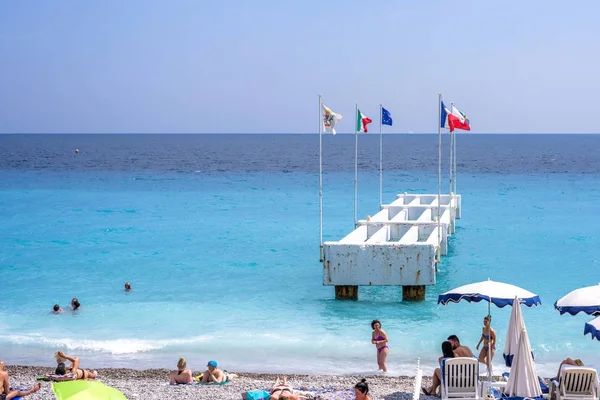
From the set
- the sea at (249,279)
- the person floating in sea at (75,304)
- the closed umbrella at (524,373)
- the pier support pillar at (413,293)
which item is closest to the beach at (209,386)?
the sea at (249,279)

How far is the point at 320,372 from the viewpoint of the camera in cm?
1708

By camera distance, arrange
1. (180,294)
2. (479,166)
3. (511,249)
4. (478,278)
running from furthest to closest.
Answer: (479,166) → (511,249) → (478,278) → (180,294)

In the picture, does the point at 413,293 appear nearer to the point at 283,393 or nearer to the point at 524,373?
the point at 524,373

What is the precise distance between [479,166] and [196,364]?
9105cm

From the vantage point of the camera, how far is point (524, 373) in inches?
472

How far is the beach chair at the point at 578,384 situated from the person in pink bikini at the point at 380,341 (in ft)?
14.1

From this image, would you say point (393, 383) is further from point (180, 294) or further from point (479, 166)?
point (479, 166)

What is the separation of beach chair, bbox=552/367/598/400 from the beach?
2.64 m

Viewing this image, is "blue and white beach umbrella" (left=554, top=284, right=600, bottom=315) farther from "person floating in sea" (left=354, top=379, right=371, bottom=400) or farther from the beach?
"person floating in sea" (left=354, top=379, right=371, bottom=400)

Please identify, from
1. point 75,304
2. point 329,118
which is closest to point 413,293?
point 329,118

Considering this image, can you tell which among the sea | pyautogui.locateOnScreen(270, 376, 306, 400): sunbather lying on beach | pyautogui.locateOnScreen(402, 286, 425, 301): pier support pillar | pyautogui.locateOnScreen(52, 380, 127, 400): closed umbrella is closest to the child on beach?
pyautogui.locateOnScreen(270, 376, 306, 400): sunbather lying on beach

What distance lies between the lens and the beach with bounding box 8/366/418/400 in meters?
13.3

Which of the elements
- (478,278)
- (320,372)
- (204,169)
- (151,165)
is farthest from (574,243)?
(151,165)

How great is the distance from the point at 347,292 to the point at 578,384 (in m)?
11.2
